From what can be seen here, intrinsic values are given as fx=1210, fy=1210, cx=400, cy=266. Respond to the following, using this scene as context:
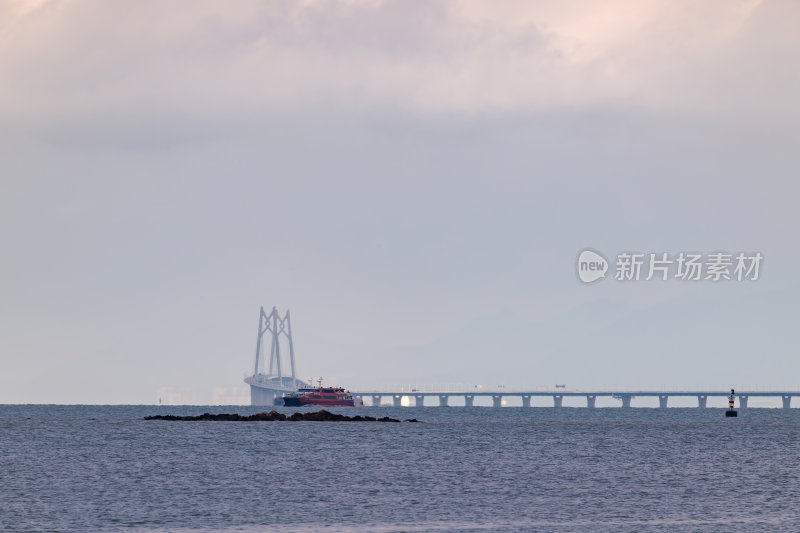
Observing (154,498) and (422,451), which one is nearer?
(154,498)

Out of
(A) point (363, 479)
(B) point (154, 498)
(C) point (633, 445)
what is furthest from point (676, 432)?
(B) point (154, 498)

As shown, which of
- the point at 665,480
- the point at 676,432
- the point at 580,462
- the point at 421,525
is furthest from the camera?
the point at 676,432

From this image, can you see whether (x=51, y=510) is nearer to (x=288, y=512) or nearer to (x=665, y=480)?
(x=288, y=512)

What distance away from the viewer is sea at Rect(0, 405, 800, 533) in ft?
198

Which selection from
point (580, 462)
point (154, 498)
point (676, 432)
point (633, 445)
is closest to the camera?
point (154, 498)

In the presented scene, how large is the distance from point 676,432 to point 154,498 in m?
111

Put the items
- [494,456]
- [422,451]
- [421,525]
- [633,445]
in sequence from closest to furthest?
[421,525]
[494,456]
[422,451]
[633,445]

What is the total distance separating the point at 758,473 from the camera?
3536 inches

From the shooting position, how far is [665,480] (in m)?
84.1

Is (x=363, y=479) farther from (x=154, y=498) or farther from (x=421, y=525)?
(x=421, y=525)

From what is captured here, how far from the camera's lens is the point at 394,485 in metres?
80.1

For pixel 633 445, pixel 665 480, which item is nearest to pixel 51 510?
pixel 665 480

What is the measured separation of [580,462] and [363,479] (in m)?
25.0

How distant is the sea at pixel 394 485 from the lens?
6031 centimetres
